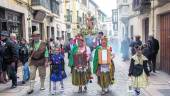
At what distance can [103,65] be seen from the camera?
10.9 m

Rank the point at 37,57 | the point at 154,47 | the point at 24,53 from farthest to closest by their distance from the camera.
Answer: the point at 154,47 < the point at 24,53 < the point at 37,57

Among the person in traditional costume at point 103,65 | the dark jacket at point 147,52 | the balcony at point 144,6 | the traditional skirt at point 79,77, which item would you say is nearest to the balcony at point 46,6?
the balcony at point 144,6

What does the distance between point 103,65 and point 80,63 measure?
0.76m

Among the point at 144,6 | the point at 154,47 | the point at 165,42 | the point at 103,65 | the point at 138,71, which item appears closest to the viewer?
the point at 138,71

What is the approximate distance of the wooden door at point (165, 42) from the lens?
1606 cm

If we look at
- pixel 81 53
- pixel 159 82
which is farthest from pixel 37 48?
pixel 159 82

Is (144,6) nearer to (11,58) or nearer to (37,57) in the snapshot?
(11,58)

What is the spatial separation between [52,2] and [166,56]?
647 inches

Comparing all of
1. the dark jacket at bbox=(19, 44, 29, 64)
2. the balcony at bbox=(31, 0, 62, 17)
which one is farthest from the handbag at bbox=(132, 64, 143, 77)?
the balcony at bbox=(31, 0, 62, 17)

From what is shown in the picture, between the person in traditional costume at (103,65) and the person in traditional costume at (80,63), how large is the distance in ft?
1.16

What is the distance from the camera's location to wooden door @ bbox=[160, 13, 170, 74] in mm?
16062

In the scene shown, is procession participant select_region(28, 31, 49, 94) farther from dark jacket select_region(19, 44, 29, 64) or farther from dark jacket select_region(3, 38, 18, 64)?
dark jacket select_region(19, 44, 29, 64)

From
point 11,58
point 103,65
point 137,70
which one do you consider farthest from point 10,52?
point 137,70

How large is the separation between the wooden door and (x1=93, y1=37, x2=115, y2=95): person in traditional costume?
5636mm
